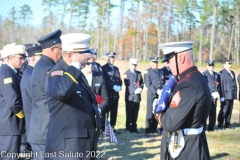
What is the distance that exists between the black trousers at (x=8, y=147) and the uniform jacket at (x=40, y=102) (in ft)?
3.87

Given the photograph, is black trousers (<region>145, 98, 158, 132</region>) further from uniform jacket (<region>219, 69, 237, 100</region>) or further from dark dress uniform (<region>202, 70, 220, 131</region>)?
uniform jacket (<region>219, 69, 237, 100</region>)

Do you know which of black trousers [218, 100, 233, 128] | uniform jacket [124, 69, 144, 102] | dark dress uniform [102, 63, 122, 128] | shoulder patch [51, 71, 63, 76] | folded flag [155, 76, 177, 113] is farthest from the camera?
black trousers [218, 100, 233, 128]

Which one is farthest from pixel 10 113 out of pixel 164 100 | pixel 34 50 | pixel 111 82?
pixel 111 82

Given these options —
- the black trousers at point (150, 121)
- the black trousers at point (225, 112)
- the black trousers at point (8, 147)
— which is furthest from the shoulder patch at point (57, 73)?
the black trousers at point (225, 112)

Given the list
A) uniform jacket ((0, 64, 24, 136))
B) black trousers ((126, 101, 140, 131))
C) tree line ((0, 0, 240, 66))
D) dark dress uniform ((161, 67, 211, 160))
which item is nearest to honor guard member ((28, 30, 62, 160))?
uniform jacket ((0, 64, 24, 136))

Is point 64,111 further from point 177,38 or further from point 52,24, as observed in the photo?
point 177,38

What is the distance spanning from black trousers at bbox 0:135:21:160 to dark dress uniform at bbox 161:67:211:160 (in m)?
2.92

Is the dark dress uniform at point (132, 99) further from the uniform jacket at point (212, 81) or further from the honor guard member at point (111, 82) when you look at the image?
the uniform jacket at point (212, 81)

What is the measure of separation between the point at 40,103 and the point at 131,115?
7.35m

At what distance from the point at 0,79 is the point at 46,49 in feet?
4.76

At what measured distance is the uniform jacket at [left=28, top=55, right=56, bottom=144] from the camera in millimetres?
4215

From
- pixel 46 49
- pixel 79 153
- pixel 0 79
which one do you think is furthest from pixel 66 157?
pixel 0 79

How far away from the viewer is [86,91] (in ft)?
11.5

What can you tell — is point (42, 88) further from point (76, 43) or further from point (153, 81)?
point (153, 81)
